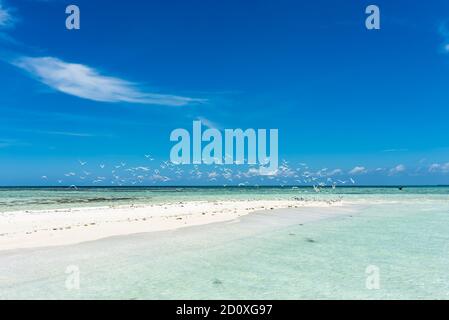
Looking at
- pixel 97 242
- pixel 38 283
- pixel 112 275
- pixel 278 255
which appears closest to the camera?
pixel 38 283

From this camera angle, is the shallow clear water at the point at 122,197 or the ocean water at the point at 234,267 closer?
the ocean water at the point at 234,267

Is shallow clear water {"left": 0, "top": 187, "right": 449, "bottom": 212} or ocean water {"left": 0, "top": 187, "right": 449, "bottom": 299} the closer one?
ocean water {"left": 0, "top": 187, "right": 449, "bottom": 299}

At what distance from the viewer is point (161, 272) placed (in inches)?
501

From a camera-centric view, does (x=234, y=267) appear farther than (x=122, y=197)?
No

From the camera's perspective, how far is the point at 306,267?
44.6 ft

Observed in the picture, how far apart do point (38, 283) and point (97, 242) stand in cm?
707

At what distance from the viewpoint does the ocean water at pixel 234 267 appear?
10.7 meters

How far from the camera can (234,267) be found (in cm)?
1353

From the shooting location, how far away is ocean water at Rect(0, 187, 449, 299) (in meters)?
10.7
